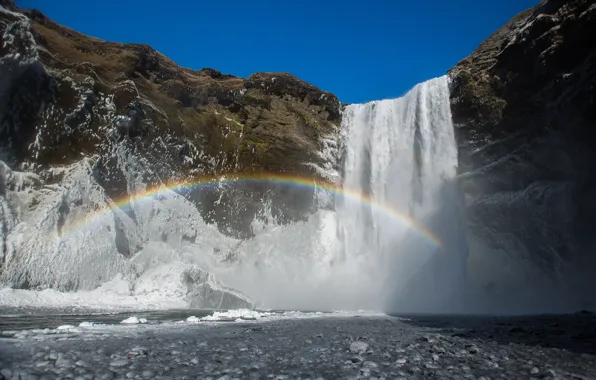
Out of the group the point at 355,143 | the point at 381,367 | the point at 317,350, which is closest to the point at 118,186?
the point at 355,143

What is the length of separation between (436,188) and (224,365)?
2478 centimetres

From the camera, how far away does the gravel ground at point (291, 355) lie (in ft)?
18.2

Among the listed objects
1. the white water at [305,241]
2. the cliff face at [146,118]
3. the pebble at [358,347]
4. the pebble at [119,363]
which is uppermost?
the cliff face at [146,118]

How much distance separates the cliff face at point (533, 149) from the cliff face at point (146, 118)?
11.8 m

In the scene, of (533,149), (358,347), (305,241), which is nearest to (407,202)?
(305,241)

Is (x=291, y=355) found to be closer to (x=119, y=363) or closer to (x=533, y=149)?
(x=119, y=363)

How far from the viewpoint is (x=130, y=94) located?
83.3 feet

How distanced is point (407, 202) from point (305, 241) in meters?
8.13

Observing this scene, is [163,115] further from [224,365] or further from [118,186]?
[224,365]

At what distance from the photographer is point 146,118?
26.8m

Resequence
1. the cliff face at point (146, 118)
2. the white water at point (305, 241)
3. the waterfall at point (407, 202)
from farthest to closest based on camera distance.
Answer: the waterfall at point (407, 202) < the cliff face at point (146, 118) < the white water at point (305, 241)

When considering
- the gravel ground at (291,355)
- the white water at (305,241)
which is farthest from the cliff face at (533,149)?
the gravel ground at (291,355)

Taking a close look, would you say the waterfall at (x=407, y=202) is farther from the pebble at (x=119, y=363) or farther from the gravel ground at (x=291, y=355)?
the pebble at (x=119, y=363)

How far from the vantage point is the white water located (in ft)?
63.5
